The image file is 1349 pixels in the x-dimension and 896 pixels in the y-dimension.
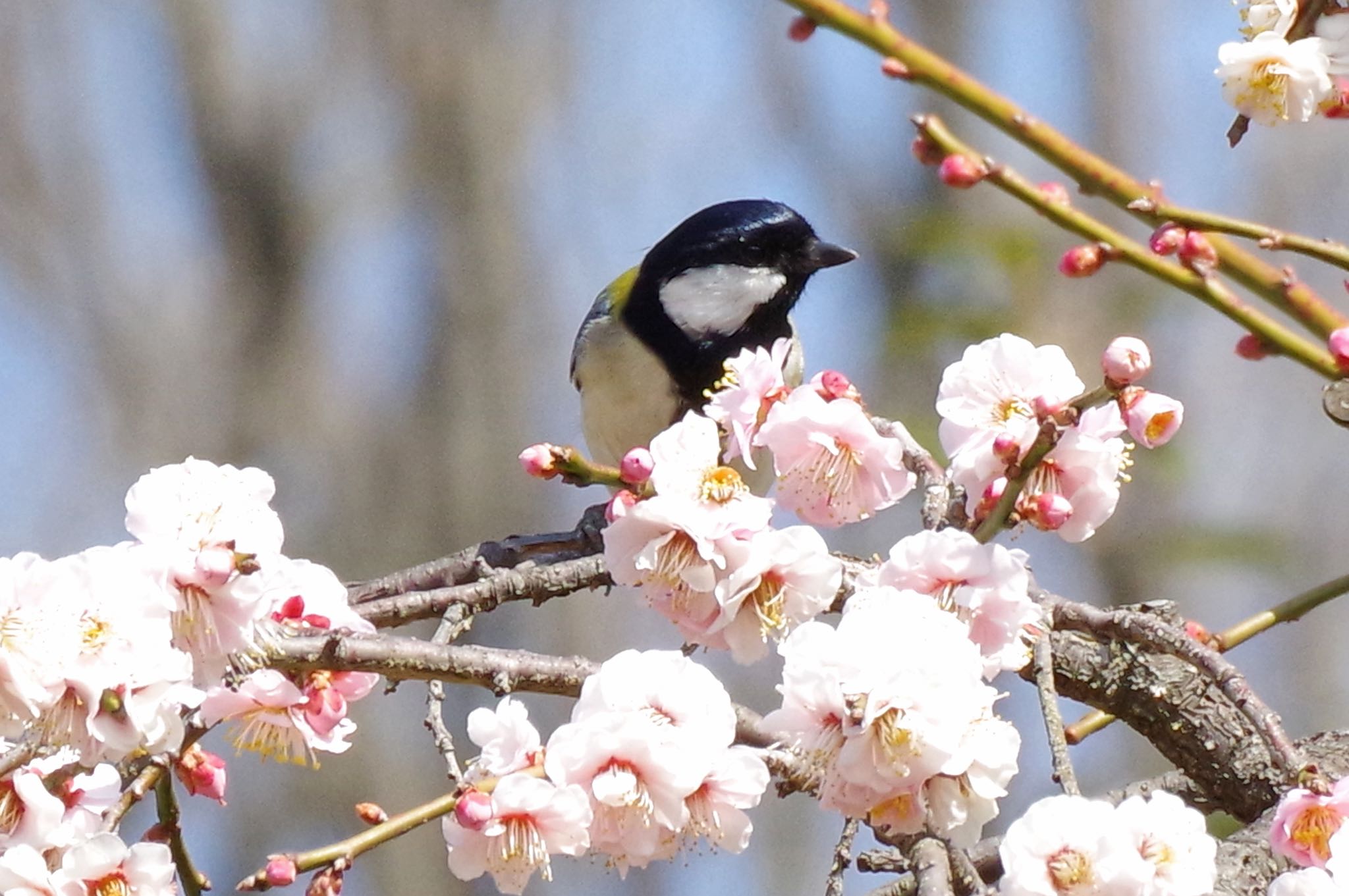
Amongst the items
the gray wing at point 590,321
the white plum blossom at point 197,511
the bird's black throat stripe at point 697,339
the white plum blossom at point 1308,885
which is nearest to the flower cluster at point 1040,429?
the white plum blossom at point 1308,885

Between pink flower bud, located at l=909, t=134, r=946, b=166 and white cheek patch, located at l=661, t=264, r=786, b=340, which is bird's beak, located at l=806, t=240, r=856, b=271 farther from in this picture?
pink flower bud, located at l=909, t=134, r=946, b=166

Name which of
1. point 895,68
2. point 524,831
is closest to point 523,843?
point 524,831

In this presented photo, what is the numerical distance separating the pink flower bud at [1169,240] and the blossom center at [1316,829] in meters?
0.52

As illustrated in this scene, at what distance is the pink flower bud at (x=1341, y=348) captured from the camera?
1.44 meters

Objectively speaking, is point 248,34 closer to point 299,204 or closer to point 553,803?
point 299,204

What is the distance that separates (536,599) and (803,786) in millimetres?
1015

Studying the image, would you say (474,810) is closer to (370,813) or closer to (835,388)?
(370,813)

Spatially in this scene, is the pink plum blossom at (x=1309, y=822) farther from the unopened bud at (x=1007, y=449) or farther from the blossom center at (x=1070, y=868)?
the unopened bud at (x=1007, y=449)

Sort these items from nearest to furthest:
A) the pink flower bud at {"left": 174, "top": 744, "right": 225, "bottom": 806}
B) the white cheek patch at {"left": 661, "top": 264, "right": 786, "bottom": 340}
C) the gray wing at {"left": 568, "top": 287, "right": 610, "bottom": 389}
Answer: the pink flower bud at {"left": 174, "top": 744, "right": 225, "bottom": 806} < the white cheek patch at {"left": 661, "top": 264, "right": 786, "bottom": 340} < the gray wing at {"left": 568, "top": 287, "right": 610, "bottom": 389}

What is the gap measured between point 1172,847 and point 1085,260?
1.78ft

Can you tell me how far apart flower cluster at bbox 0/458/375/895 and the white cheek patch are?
2.70 meters

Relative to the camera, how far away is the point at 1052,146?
148cm

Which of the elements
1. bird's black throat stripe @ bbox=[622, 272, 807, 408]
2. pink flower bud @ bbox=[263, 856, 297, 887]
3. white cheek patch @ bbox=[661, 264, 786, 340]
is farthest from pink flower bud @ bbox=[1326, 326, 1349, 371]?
white cheek patch @ bbox=[661, 264, 786, 340]

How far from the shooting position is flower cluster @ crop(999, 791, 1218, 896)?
140cm
